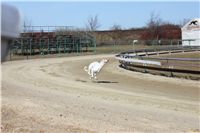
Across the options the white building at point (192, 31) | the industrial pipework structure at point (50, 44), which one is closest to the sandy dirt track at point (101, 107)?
the industrial pipework structure at point (50, 44)

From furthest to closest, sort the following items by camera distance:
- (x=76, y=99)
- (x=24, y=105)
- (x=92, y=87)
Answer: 1. (x=92, y=87)
2. (x=76, y=99)
3. (x=24, y=105)

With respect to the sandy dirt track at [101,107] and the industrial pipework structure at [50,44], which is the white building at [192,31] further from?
the sandy dirt track at [101,107]

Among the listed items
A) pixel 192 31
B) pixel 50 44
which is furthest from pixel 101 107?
pixel 192 31

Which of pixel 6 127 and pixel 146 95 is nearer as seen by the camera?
pixel 6 127

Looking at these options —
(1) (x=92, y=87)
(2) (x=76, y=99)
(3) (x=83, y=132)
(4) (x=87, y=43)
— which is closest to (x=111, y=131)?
(3) (x=83, y=132)

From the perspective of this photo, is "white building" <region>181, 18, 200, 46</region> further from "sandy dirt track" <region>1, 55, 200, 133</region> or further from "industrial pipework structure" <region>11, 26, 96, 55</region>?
"sandy dirt track" <region>1, 55, 200, 133</region>

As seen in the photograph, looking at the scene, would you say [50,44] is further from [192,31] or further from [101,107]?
[101,107]

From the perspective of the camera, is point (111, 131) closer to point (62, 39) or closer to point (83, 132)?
point (83, 132)

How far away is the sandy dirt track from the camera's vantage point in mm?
8594

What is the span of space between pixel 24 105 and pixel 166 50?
41.3 m

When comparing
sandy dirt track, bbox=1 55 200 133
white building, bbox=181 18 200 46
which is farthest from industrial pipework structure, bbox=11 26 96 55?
sandy dirt track, bbox=1 55 200 133

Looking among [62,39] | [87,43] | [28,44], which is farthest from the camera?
[87,43]

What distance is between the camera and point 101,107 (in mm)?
11734

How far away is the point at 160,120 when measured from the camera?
374 inches
